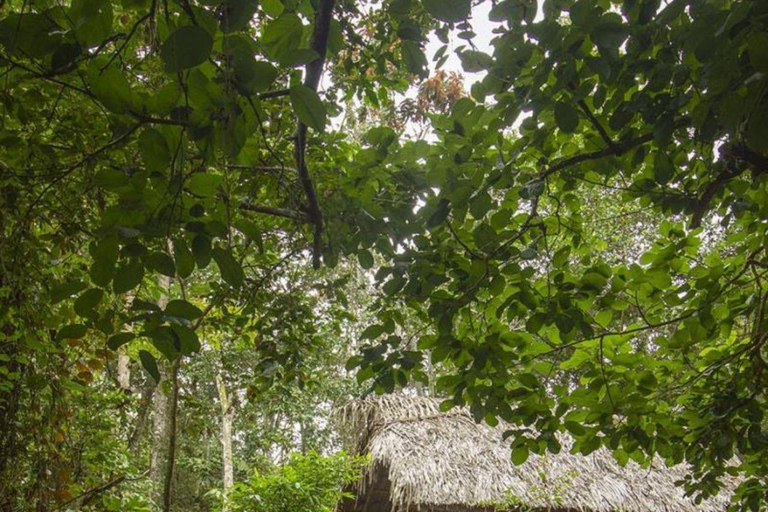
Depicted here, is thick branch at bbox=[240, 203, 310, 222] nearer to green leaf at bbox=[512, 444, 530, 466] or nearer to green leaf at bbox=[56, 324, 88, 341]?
green leaf at bbox=[56, 324, 88, 341]

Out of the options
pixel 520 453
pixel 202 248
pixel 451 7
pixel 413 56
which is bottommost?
pixel 520 453

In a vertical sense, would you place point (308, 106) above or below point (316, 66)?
below

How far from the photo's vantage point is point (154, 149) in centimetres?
78

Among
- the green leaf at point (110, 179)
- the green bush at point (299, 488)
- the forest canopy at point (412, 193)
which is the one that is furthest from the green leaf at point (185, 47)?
the green bush at point (299, 488)

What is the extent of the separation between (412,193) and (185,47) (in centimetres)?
95

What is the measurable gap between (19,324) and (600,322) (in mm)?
1917

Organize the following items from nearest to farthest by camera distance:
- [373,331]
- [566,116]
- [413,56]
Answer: [566,116] < [413,56] < [373,331]

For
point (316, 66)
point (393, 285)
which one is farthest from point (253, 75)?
point (393, 285)

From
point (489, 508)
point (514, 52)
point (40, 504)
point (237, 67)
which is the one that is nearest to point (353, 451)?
point (489, 508)

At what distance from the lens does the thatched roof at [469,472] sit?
4914 mm

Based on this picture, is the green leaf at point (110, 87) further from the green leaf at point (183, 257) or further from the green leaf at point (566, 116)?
the green leaf at point (566, 116)

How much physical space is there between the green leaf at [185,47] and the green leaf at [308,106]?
136 mm

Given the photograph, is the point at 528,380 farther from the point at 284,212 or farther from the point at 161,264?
the point at 161,264

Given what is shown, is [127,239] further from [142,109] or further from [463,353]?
[463,353]
